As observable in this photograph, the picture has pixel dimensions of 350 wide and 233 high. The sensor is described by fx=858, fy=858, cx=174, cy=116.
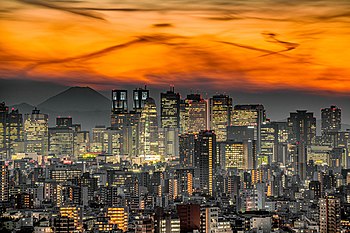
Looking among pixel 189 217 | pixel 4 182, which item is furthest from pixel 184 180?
pixel 189 217

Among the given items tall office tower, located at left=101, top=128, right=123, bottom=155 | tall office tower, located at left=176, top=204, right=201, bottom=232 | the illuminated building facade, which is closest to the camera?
tall office tower, located at left=176, top=204, right=201, bottom=232

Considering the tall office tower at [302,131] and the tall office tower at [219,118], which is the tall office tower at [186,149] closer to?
the tall office tower at [219,118]

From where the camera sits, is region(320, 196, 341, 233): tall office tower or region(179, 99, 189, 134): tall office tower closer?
region(320, 196, 341, 233): tall office tower

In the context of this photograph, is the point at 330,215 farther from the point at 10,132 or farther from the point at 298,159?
the point at 298,159

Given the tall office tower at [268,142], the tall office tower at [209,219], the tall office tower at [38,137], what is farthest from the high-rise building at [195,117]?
the tall office tower at [209,219]

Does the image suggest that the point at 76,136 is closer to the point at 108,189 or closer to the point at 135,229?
the point at 108,189

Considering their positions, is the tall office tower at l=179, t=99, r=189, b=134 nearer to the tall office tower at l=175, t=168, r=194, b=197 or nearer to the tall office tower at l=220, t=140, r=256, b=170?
the tall office tower at l=220, t=140, r=256, b=170

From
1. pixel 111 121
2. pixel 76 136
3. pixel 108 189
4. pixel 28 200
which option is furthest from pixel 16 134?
pixel 111 121

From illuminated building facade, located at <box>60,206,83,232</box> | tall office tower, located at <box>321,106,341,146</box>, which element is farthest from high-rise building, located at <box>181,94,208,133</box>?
illuminated building facade, located at <box>60,206,83,232</box>

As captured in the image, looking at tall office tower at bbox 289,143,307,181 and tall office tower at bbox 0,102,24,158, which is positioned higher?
tall office tower at bbox 0,102,24,158
